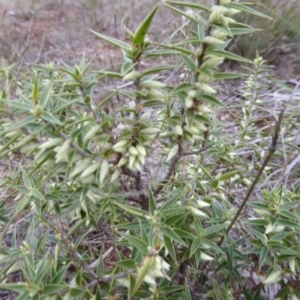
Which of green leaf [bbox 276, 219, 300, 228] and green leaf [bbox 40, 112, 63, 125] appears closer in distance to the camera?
green leaf [bbox 40, 112, 63, 125]

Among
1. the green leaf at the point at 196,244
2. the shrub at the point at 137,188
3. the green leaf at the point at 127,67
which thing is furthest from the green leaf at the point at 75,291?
the green leaf at the point at 127,67

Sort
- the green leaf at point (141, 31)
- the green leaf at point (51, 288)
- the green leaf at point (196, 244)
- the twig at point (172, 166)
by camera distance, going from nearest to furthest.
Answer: the green leaf at point (141, 31) < the green leaf at point (51, 288) < the green leaf at point (196, 244) < the twig at point (172, 166)

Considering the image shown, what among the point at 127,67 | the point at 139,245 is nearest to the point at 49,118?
the point at 127,67

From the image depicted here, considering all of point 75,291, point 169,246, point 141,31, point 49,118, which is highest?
point 141,31

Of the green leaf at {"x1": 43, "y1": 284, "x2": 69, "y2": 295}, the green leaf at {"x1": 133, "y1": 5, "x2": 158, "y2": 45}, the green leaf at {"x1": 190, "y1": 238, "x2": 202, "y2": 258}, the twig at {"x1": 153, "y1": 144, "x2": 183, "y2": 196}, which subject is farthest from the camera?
the twig at {"x1": 153, "y1": 144, "x2": 183, "y2": 196}

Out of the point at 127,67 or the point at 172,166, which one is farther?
the point at 172,166

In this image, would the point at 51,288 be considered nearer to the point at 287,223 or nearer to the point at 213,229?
the point at 213,229

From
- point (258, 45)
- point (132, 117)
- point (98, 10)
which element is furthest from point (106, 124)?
point (98, 10)

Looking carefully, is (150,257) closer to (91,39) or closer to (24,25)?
(91,39)

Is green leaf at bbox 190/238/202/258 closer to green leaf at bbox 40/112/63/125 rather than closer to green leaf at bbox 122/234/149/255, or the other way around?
green leaf at bbox 122/234/149/255

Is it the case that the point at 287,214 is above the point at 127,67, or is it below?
below

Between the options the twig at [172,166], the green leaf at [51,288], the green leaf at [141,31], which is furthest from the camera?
the twig at [172,166]

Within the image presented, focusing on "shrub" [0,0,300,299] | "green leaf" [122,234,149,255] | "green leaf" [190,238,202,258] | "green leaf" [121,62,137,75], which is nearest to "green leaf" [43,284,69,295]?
"shrub" [0,0,300,299]

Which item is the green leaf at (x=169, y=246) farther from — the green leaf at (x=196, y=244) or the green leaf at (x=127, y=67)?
the green leaf at (x=127, y=67)
